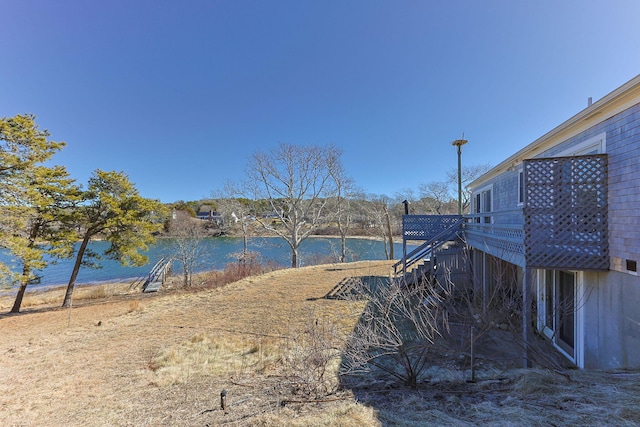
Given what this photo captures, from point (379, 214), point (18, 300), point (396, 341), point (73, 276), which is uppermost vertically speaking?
point (379, 214)

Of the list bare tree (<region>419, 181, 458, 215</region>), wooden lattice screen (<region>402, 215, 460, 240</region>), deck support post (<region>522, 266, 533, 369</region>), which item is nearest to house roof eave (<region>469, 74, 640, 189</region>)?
deck support post (<region>522, 266, 533, 369</region>)

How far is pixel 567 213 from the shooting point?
4340mm

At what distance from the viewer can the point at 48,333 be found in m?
9.03

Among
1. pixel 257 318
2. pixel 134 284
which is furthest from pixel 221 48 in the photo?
pixel 134 284

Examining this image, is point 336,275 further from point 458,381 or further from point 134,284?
point 134,284

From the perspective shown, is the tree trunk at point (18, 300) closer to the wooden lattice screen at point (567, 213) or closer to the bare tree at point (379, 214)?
the wooden lattice screen at point (567, 213)

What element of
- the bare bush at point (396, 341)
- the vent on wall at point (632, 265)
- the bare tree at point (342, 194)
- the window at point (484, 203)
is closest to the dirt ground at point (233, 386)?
the bare bush at point (396, 341)

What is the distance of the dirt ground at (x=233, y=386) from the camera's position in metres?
2.76

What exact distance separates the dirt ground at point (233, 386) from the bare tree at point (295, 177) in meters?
13.2

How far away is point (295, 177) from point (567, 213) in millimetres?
18323

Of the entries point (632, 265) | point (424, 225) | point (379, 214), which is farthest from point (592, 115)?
point (379, 214)

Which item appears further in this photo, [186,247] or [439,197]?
[439,197]

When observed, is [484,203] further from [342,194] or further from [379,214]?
Answer: [379,214]

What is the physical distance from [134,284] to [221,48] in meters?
17.6
